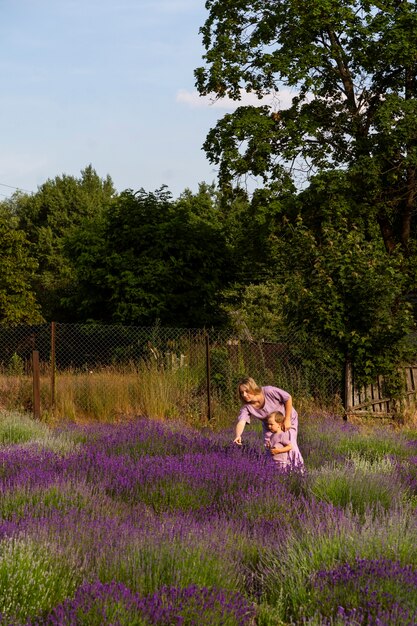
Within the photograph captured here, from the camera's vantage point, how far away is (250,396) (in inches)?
331

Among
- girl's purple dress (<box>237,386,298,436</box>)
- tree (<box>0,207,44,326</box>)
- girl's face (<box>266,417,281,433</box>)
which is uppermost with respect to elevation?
tree (<box>0,207,44,326</box>)

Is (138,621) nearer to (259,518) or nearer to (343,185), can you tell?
(259,518)

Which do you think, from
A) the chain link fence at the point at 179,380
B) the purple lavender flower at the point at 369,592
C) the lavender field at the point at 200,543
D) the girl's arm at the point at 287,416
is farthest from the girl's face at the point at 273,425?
the chain link fence at the point at 179,380

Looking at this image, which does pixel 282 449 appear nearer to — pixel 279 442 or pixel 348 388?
pixel 279 442

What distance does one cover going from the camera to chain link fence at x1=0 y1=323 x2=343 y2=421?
14891 mm

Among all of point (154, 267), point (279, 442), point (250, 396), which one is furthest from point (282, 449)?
point (154, 267)

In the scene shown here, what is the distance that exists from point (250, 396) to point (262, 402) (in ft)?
0.63

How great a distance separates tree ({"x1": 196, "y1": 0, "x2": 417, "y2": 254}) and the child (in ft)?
53.2

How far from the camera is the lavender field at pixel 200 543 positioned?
13.5 ft

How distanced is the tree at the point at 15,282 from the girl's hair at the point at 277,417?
3617 cm

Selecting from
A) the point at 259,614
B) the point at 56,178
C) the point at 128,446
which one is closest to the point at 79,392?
the point at 128,446

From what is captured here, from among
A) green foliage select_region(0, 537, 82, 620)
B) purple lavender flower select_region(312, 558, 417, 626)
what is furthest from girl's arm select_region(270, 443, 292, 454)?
green foliage select_region(0, 537, 82, 620)

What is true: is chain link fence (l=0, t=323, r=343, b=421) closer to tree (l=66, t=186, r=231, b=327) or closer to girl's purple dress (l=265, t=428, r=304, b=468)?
girl's purple dress (l=265, t=428, r=304, b=468)

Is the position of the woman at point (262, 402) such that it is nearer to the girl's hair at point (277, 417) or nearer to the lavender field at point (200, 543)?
the girl's hair at point (277, 417)
